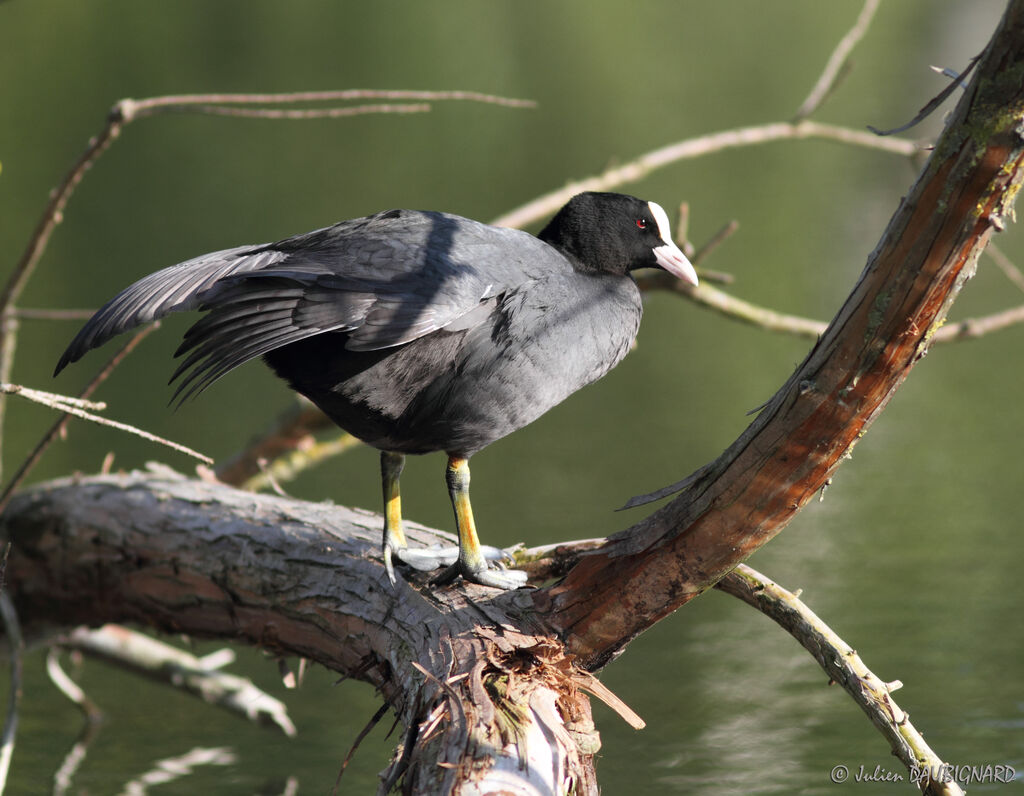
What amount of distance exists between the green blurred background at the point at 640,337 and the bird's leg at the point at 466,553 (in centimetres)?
112

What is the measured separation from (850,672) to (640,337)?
260 inches

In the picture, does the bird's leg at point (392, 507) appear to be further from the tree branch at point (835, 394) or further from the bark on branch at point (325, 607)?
the tree branch at point (835, 394)

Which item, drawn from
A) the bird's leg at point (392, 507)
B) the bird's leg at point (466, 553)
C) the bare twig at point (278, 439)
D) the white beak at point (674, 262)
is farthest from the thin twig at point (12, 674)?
the white beak at point (674, 262)

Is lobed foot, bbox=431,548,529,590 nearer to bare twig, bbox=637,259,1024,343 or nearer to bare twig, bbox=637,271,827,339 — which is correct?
bare twig, bbox=637,259,1024,343

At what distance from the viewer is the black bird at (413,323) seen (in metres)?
2.45

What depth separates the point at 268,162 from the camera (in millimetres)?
13297

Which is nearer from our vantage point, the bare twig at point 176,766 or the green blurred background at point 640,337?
the bare twig at point 176,766

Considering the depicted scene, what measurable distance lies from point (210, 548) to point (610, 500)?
3171mm

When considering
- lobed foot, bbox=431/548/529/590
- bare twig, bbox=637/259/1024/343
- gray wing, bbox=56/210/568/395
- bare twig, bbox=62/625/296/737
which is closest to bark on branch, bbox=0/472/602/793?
lobed foot, bbox=431/548/529/590

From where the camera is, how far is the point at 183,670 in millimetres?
4418

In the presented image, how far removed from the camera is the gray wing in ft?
7.95

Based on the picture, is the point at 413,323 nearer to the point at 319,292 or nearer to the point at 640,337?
the point at 319,292

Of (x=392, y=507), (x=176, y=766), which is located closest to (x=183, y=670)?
(x=176, y=766)

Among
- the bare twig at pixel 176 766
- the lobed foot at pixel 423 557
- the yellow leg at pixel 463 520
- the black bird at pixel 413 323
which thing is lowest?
the bare twig at pixel 176 766
